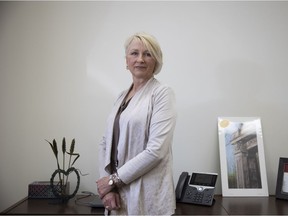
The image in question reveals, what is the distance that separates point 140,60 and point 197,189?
94 centimetres

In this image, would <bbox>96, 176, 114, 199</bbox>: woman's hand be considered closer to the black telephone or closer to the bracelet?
the bracelet

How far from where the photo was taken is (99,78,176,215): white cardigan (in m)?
Result: 1.13

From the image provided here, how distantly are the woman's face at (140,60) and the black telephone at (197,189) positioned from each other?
827 millimetres

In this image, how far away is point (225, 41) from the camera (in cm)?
210

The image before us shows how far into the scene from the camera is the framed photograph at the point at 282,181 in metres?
1.82

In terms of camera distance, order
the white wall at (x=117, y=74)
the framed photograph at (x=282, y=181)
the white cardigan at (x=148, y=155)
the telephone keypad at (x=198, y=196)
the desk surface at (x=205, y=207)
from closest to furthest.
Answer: the white cardigan at (x=148, y=155)
the desk surface at (x=205, y=207)
the telephone keypad at (x=198, y=196)
the framed photograph at (x=282, y=181)
the white wall at (x=117, y=74)

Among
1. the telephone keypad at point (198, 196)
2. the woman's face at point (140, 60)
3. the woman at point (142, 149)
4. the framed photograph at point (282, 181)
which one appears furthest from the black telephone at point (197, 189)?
the woman's face at point (140, 60)

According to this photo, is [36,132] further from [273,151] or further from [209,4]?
[273,151]

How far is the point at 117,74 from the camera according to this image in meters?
2.09

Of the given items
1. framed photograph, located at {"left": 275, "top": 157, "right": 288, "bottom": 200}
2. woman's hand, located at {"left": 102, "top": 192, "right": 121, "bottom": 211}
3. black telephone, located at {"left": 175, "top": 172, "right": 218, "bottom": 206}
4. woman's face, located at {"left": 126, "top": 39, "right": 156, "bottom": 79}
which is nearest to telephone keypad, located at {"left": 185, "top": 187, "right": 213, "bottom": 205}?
black telephone, located at {"left": 175, "top": 172, "right": 218, "bottom": 206}

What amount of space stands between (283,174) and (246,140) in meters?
0.32

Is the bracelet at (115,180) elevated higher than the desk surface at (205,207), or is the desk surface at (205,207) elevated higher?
the bracelet at (115,180)

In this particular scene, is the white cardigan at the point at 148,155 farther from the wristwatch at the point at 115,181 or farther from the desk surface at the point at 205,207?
the desk surface at the point at 205,207

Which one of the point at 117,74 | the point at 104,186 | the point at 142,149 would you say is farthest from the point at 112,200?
the point at 117,74
